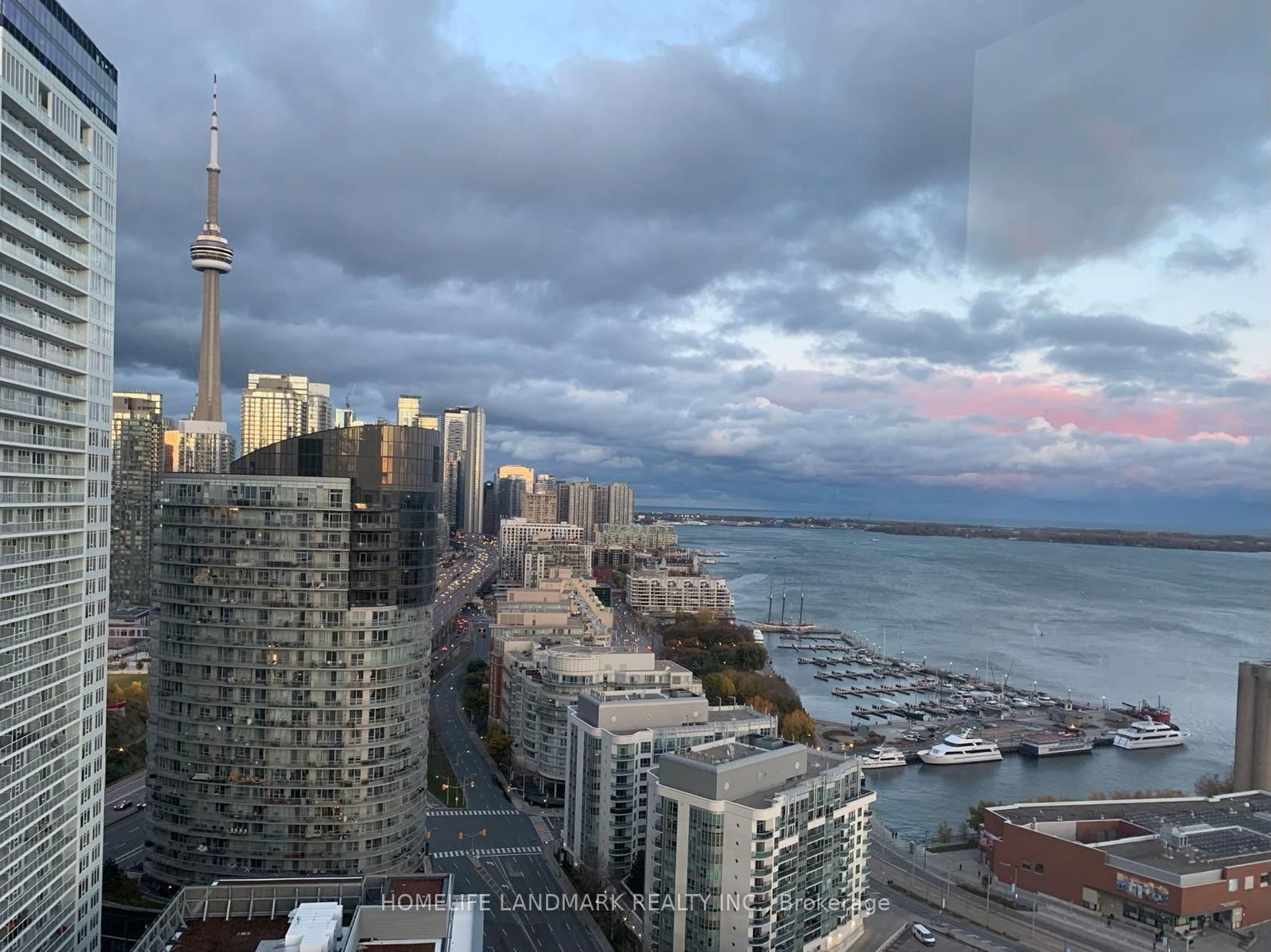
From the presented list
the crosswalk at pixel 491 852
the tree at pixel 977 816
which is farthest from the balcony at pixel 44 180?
the tree at pixel 977 816

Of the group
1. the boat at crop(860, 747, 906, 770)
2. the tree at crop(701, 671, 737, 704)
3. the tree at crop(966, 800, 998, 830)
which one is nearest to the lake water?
the boat at crop(860, 747, 906, 770)

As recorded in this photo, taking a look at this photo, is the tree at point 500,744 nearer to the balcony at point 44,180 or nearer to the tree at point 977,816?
the tree at point 977,816

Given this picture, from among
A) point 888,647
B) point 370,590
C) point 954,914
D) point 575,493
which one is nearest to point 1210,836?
point 954,914

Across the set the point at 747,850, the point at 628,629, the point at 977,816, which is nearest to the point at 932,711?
the point at 977,816

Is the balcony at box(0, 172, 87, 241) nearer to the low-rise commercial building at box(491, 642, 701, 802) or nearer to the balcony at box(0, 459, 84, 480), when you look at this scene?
the balcony at box(0, 459, 84, 480)

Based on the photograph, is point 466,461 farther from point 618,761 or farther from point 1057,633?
point 618,761

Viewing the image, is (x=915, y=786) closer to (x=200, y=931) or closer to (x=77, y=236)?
(x=200, y=931)
